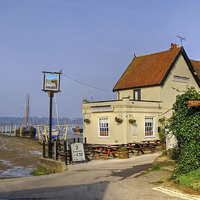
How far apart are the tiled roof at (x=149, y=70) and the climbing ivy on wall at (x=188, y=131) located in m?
17.0

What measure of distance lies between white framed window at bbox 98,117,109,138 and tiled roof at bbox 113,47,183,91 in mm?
5512

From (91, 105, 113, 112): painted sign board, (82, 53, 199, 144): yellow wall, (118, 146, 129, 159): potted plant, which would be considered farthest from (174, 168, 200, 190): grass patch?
(91, 105, 113, 112): painted sign board

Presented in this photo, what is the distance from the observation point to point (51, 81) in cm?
2006

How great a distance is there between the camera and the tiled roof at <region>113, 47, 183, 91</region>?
28.2 m

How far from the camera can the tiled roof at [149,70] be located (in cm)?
2816

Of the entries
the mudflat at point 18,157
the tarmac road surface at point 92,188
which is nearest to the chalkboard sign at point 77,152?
the tarmac road surface at point 92,188

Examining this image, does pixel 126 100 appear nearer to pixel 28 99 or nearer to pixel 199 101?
pixel 199 101

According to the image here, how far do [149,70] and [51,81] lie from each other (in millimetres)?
13120

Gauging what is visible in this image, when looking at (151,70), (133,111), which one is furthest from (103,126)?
(151,70)

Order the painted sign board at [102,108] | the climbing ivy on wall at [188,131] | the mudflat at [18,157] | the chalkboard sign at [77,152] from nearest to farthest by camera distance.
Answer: the climbing ivy on wall at [188,131], the chalkboard sign at [77,152], the mudflat at [18,157], the painted sign board at [102,108]

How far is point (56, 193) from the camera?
945cm

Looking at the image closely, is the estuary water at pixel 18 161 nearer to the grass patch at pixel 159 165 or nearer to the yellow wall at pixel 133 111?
the yellow wall at pixel 133 111

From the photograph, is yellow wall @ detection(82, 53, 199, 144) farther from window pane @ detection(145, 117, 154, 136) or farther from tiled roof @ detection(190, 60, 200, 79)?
tiled roof @ detection(190, 60, 200, 79)

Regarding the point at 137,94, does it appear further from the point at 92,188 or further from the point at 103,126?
the point at 92,188
